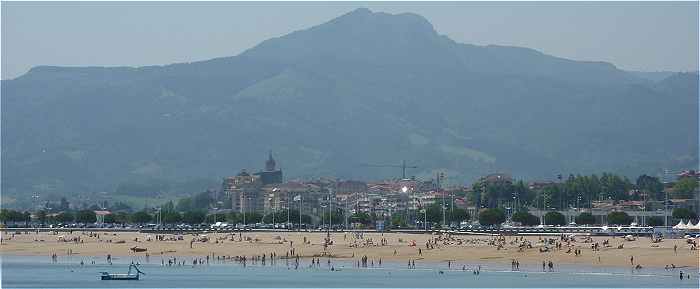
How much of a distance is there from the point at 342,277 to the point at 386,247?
29.8 m

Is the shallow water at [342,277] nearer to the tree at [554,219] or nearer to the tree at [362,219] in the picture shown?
the tree at [554,219]

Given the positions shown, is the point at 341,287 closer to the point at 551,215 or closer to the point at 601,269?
the point at 601,269

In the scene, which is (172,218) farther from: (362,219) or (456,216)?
(456,216)

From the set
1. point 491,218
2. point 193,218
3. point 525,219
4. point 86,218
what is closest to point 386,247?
point 491,218

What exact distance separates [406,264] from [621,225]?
69.9m

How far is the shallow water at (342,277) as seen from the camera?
69312mm

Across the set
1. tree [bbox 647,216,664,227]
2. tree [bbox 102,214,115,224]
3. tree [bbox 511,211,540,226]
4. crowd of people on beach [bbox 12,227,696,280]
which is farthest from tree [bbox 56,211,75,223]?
tree [bbox 647,216,664,227]

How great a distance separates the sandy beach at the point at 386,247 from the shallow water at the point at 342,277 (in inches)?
201

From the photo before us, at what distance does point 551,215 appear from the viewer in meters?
158

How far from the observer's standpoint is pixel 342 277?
7631cm

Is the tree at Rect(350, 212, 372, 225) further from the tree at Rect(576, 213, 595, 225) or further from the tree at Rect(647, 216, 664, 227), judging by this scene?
the tree at Rect(647, 216, 664, 227)

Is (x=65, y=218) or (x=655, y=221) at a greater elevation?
(x=65, y=218)

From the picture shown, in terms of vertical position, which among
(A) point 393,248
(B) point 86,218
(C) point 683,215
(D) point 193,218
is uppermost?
(B) point 86,218

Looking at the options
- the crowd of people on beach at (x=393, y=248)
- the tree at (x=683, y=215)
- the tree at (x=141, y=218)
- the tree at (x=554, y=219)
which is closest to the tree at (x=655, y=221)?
the tree at (x=683, y=215)
